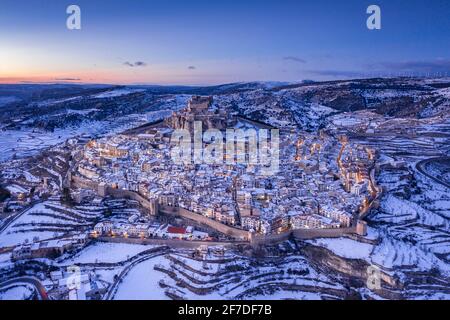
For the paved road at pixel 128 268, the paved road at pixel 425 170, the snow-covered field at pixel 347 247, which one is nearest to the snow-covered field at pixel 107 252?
the paved road at pixel 128 268

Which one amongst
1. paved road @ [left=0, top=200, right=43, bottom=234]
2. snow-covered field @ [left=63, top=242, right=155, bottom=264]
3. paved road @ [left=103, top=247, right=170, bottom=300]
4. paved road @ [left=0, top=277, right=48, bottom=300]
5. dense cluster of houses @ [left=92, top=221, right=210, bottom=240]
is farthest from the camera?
paved road @ [left=0, top=200, right=43, bottom=234]

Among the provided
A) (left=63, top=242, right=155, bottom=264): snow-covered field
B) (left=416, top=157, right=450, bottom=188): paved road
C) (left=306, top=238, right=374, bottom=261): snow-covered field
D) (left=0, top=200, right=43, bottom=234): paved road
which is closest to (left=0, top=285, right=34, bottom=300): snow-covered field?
(left=63, top=242, right=155, bottom=264): snow-covered field

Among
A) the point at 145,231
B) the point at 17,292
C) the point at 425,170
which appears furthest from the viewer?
the point at 425,170

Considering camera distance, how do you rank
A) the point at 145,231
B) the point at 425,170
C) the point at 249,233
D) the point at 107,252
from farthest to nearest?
the point at 425,170, the point at 145,231, the point at 249,233, the point at 107,252

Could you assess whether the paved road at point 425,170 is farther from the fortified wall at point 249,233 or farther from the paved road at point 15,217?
the paved road at point 15,217

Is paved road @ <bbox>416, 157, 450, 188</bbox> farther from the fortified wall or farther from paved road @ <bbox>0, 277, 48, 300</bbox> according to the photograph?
paved road @ <bbox>0, 277, 48, 300</bbox>

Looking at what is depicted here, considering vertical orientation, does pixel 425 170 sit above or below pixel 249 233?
above

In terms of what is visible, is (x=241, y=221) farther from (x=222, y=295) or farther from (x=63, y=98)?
(x=63, y=98)

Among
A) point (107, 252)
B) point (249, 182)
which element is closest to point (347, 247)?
point (249, 182)

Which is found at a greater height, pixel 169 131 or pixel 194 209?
pixel 169 131

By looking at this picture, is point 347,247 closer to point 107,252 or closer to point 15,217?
point 107,252
